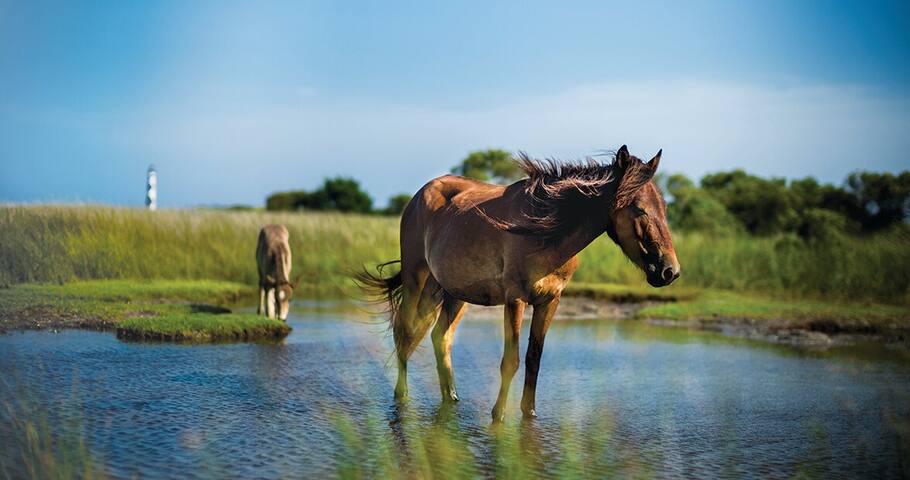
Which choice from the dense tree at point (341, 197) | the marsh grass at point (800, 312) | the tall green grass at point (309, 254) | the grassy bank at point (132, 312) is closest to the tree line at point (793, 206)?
the tall green grass at point (309, 254)

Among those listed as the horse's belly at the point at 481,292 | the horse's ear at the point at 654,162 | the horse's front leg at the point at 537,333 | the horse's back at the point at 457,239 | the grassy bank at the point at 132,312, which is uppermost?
the horse's ear at the point at 654,162

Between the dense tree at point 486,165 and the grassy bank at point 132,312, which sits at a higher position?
the dense tree at point 486,165

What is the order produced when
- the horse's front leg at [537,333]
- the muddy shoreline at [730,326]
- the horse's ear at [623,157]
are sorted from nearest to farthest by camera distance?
1. the horse's ear at [623,157]
2. the horse's front leg at [537,333]
3. the muddy shoreline at [730,326]

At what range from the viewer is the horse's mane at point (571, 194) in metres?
6.19

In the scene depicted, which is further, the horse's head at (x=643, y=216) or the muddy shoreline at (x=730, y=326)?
the muddy shoreline at (x=730, y=326)

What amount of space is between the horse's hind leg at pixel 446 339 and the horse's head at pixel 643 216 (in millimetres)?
1840

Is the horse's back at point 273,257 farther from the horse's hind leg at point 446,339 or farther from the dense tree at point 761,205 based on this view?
the dense tree at point 761,205

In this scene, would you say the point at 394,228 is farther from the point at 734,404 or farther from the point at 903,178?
the point at 903,178

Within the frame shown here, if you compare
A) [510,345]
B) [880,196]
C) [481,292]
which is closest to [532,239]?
[481,292]

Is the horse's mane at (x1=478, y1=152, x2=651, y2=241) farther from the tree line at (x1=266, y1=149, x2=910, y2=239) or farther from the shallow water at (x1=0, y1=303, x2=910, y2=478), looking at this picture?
the tree line at (x1=266, y1=149, x2=910, y2=239)

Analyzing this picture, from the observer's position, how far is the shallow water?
5.72 metres

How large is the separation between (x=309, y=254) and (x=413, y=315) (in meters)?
15.0

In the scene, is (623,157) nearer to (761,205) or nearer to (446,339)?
(446,339)

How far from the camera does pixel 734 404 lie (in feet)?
26.9
